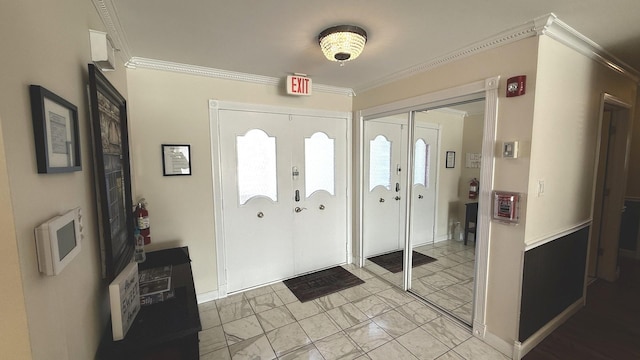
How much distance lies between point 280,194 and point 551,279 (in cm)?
263

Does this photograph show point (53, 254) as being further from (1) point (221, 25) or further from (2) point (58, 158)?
(1) point (221, 25)

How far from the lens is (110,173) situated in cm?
133

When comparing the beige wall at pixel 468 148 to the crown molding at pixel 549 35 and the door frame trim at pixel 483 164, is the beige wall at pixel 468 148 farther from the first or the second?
the crown molding at pixel 549 35

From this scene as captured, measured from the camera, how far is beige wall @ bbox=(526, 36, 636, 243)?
72.1 inches

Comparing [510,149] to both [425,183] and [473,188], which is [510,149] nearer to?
[473,188]

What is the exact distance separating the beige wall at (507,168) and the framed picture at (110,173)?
8.02 feet

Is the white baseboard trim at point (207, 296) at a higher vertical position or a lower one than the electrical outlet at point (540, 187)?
lower

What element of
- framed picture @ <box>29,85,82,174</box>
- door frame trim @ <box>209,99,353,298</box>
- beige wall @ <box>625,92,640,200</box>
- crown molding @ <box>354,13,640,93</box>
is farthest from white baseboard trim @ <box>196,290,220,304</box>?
beige wall @ <box>625,92,640,200</box>

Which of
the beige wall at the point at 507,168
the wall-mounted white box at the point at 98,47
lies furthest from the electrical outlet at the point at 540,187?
the wall-mounted white box at the point at 98,47

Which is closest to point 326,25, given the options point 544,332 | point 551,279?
point 551,279

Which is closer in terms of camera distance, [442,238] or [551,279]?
[551,279]

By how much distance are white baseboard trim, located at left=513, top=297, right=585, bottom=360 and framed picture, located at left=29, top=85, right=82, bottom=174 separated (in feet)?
9.30

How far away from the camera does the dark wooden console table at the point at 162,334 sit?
1.14 m

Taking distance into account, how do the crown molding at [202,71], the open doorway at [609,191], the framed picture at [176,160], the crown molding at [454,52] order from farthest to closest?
the open doorway at [609,191] < the framed picture at [176,160] < the crown molding at [202,71] < the crown molding at [454,52]
